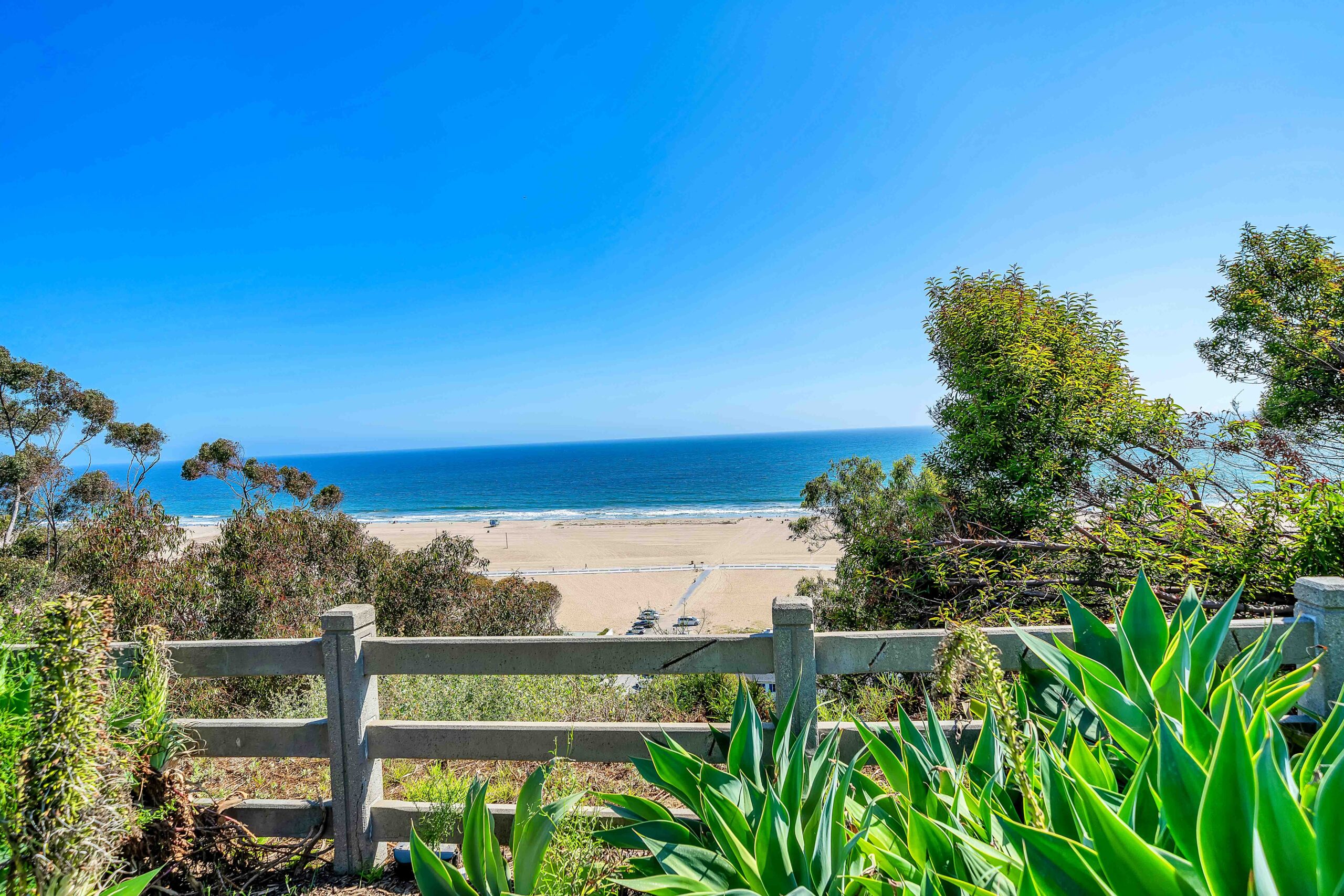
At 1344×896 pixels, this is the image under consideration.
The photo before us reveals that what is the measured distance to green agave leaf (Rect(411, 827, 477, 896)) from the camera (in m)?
2.00

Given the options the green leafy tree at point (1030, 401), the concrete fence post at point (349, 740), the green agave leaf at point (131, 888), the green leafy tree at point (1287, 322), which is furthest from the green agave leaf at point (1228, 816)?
the green leafy tree at point (1287, 322)

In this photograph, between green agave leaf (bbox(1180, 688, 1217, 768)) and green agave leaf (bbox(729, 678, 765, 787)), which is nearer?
green agave leaf (bbox(1180, 688, 1217, 768))

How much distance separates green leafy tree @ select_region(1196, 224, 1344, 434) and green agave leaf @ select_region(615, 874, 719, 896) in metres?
7.76

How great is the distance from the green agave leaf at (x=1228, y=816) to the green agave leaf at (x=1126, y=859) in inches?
2.3

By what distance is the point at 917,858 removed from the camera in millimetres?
1517

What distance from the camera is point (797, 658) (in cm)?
268

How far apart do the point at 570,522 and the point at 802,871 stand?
1880 inches

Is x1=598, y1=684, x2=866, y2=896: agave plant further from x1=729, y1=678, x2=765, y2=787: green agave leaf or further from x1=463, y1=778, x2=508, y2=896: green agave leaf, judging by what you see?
x1=463, y1=778, x2=508, y2=896: green agave leaf

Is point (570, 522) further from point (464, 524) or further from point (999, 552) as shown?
point (999, 552)

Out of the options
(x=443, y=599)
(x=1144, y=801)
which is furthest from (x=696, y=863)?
(x=443, y=599)

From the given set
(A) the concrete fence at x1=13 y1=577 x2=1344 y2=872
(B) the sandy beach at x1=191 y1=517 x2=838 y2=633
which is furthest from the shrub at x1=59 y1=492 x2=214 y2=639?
(B) the sandy beach at x1=191 y1=517 x2=838 y2=633

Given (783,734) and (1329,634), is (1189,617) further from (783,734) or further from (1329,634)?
(783,734)

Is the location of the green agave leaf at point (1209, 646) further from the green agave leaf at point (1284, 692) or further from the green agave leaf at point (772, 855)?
the green agave leaf at point (772, 855)

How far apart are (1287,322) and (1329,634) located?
6.63m
